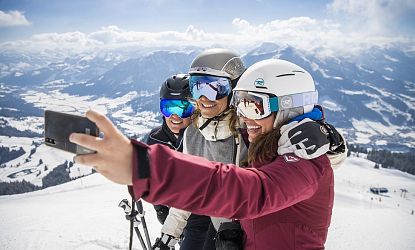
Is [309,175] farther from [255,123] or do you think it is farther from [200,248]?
[200,248]

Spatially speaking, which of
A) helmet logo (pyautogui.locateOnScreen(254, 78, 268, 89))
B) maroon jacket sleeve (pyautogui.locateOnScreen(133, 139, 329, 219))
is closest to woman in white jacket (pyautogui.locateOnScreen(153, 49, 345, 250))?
helmet logo (pyautogui.locateOnScreen(254, 78, 268, 89))

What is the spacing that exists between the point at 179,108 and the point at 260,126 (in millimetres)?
2737

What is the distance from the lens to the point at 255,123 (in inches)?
110

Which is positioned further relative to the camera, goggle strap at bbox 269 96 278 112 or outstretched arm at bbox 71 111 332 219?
goggle strap at bbox 269 96 278 112

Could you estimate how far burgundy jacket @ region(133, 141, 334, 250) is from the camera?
4.64 ft

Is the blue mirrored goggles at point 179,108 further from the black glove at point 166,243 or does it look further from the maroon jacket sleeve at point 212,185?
the maroon jacket sleeve at point 212,185

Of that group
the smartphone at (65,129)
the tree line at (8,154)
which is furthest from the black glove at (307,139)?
the tree line at (8,154)

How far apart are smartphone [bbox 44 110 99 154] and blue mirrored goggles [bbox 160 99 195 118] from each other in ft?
12.1

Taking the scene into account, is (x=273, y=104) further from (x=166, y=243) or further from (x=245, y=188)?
(x=166, y=243)

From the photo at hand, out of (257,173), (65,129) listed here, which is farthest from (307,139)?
(65,129)

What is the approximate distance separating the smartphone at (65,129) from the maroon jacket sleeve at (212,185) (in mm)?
259

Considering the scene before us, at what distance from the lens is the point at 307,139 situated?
2062 mm

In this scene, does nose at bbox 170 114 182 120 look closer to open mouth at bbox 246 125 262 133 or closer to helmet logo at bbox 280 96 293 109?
open mouth at bbox 246 125 262 133

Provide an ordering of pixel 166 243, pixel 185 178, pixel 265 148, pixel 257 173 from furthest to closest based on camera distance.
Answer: pixel 166 243 → pixel 265 148 → pixel 257 173 → pixel 185 178
